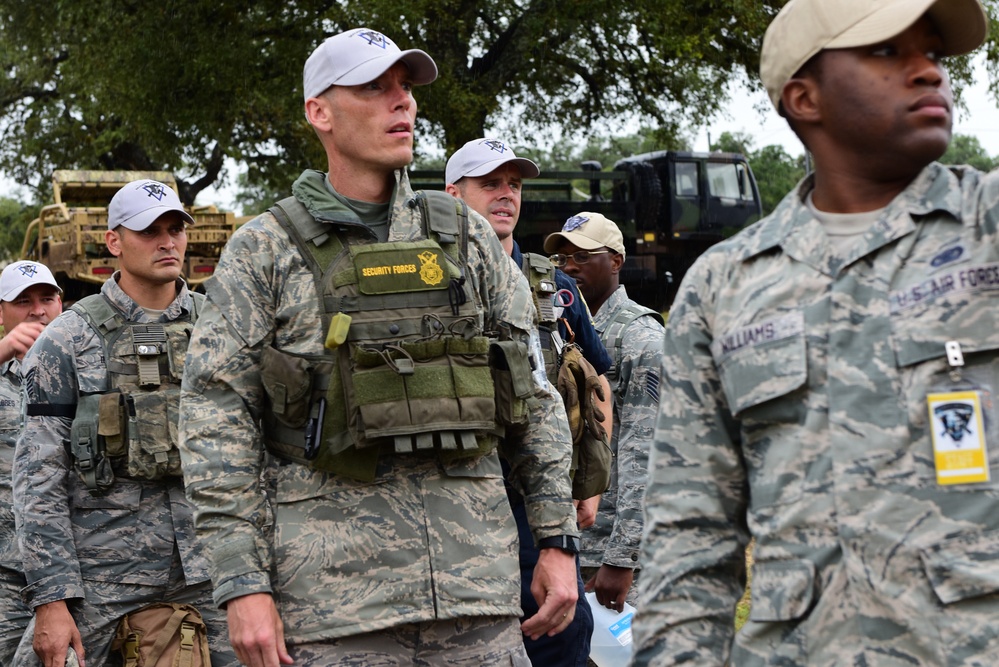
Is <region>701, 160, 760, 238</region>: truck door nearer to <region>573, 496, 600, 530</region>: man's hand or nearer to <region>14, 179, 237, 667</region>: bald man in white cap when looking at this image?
<region>573, 496, 600, 530</region>: man's hand

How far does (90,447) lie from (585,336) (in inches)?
71.4

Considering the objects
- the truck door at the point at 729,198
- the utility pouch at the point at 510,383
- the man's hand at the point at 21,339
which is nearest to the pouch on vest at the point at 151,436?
the man's hand at the point at 21,339

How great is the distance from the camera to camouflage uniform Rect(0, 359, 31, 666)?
244 inches

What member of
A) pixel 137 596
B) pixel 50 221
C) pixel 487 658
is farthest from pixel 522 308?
pixel 50 221

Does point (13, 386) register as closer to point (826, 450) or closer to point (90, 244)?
point (826, 450)

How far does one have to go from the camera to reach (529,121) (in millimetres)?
23125

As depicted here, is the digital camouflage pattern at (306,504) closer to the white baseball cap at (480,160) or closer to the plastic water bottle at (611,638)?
the white baseball cap at (480,160)

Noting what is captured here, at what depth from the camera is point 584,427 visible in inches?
183

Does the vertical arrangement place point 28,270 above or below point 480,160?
above

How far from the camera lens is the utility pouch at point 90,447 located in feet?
16.0

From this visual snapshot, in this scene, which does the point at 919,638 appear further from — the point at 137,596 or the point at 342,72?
the point at 137,596

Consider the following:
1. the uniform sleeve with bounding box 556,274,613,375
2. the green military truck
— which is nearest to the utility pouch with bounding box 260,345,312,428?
the uniform sleeve with bounding box 556,274,613,375

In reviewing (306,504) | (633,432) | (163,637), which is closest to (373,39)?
(306,504)

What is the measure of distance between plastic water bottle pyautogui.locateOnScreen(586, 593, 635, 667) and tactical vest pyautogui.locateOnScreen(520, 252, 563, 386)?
1229mm
